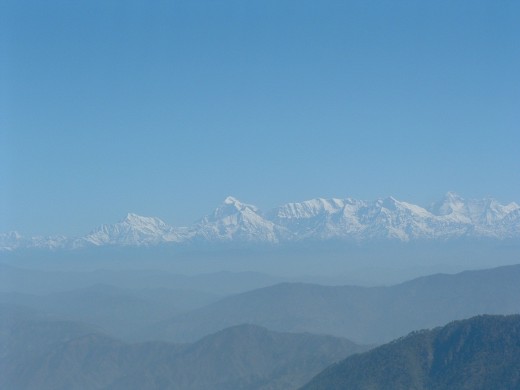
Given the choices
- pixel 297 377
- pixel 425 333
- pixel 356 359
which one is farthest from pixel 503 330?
pixel 297 377

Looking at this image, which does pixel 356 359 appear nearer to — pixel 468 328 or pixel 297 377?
pixel 468 328

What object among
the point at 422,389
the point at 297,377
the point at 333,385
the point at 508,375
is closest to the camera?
the point at 508,375

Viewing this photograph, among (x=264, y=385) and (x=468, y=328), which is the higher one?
(x=468, y=328)

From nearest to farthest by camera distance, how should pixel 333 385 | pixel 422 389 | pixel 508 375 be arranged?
pixel 508 375 → pixel 422 389 → pixel 333 385

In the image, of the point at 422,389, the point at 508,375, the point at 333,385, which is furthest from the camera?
the point at 333,385

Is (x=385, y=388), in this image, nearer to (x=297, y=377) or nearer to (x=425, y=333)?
(x=425, y=333)

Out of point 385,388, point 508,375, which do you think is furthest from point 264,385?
point 508,375

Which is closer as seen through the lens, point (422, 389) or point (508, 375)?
point (508, 375)
